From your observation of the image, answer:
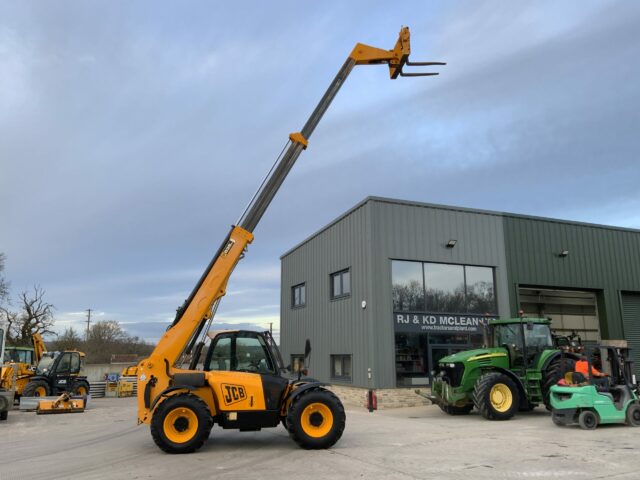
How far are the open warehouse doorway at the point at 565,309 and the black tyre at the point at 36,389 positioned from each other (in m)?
19.5

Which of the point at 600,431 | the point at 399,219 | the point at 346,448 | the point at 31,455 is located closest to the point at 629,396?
the point at 600,431

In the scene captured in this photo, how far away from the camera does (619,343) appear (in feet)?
66.5

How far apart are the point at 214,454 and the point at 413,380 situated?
32.6 feet

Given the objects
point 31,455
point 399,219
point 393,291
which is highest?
point 399,219

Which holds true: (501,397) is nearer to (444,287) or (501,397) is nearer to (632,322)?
(444,287)

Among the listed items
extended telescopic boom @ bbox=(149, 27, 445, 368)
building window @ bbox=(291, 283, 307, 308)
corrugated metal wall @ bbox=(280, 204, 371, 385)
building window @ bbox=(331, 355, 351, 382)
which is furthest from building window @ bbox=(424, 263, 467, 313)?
extended telescopic boom @ bbox=(149, 27, 445, 368)

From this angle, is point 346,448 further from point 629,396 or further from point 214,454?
point 629,396

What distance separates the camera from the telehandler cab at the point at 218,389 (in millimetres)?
8336

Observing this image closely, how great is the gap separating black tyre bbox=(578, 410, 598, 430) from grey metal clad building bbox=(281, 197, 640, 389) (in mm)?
5029

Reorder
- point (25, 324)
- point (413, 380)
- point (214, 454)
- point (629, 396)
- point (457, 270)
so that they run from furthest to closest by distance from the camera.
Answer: point (25, 324) → point (457, 270) → point (413, 380) → point (629, 396) → point (214, 454)

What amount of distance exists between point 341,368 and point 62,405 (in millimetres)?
9446

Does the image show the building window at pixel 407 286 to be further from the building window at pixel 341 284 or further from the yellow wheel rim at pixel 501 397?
the yellow wheel rim at pixel 501 397

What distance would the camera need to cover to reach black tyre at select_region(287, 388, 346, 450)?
336 inches

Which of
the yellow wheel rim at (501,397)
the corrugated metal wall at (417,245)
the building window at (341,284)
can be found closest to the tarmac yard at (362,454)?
the yellow wheel rim at (501,397)
